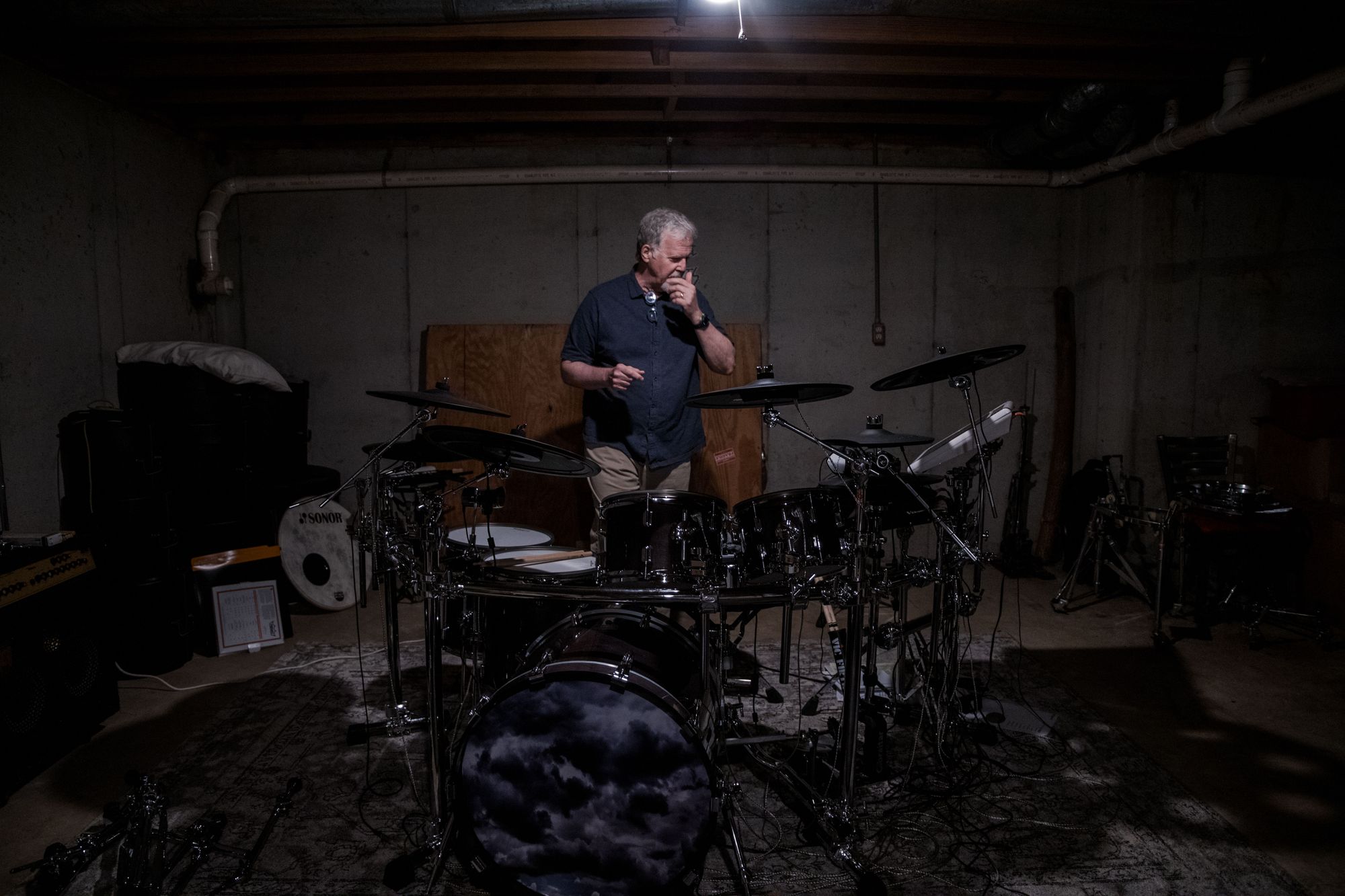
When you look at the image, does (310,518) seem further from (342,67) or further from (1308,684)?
(1308,684)

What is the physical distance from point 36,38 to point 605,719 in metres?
4.27

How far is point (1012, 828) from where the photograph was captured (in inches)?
95.1

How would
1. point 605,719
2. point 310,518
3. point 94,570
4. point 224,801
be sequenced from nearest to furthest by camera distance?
point 605,719
point 224,801
point 94,570
point 310,518

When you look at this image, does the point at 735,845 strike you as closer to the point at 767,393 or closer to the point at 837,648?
the point at 837,648

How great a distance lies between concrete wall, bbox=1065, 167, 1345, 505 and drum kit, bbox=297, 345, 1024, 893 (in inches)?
121

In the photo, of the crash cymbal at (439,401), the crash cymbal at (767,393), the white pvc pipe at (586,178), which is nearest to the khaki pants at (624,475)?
the crash cymbal at (439,401)

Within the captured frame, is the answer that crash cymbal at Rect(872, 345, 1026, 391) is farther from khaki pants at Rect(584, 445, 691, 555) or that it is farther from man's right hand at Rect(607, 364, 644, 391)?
khaki pants at Rect(584, 445, 691, 555)

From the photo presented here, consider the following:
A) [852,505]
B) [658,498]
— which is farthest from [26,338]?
[852,505]

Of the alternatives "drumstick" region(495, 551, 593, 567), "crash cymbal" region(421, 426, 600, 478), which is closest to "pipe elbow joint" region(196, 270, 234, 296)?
"drumstick" region(495, 551, 593, 567)

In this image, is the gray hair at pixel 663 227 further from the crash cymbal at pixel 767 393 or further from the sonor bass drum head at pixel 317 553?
the sonor bass drum head at pixel 317 553

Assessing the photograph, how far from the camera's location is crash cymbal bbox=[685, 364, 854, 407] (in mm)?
2107

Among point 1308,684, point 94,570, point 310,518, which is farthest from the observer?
point 310,518

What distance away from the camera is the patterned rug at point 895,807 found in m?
2.19

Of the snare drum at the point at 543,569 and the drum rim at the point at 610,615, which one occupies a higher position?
the snare drum at the point at 543,569
